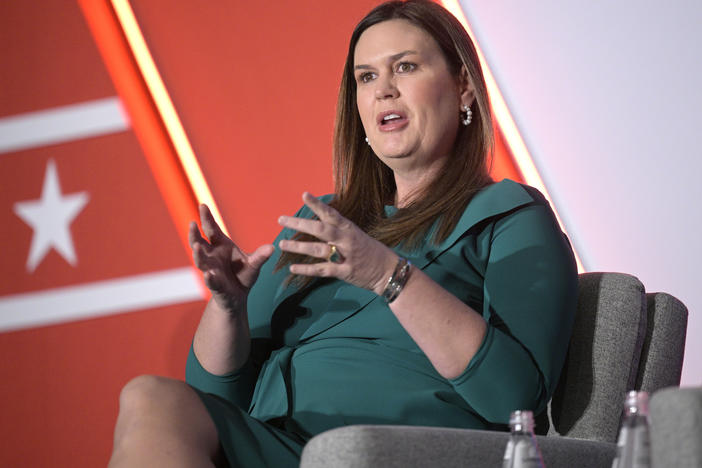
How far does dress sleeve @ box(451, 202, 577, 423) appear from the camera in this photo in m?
1.20

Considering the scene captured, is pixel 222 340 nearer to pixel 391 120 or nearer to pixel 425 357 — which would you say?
pixel 425 357

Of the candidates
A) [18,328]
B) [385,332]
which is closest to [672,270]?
[385,332]

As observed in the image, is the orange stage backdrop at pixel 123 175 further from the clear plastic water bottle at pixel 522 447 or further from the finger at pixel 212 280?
the clear plastic water bottle at pixel 522 447

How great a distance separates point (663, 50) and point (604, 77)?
0.52ft

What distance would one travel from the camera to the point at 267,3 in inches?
96.5

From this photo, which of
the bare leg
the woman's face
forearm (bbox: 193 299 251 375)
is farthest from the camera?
the woman's face

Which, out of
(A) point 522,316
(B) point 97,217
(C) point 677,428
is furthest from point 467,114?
(B) point 97,217

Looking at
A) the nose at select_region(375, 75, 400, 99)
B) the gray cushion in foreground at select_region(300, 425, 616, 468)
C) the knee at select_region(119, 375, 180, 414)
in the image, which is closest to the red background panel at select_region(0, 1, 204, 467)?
the nose at select_region(375, 75, 400, 99)

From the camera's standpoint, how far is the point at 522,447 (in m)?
0.92

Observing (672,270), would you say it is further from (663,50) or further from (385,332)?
(385,332)

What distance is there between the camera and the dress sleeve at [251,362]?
1.53 meters

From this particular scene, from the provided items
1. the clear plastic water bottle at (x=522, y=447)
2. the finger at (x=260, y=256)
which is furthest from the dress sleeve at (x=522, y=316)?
the finger at (x=260, y=256)

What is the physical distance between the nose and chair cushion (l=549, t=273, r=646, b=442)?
0.54 meters

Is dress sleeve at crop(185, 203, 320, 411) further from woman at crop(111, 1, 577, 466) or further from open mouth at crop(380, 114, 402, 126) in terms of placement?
open mouth at crop(380, 114, 402, 126)
